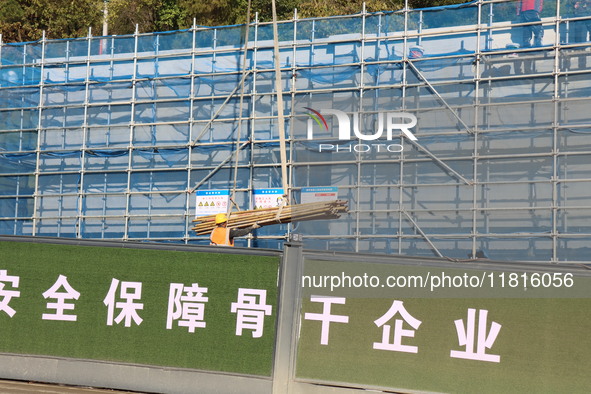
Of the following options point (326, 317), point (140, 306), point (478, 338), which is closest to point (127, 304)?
point (140, 306)

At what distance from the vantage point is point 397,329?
7543 mm

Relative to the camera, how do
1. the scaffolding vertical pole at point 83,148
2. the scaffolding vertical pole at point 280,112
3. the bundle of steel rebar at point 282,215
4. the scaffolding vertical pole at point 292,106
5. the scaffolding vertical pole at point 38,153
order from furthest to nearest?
the scaffolding vertical pole at point 38,153 < the scaffolding vertical pole at point 83,148 < the scaffolding vertical pole at point 292,106 < the scaffolding vertical pole at point 280,112 < the bundle of steel rebar at point 282,215

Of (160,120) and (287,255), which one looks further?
(160,120)

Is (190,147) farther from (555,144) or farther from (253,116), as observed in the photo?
(555,144)

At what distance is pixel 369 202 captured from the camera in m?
22.7

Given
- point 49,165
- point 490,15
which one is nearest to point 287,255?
point 490,15

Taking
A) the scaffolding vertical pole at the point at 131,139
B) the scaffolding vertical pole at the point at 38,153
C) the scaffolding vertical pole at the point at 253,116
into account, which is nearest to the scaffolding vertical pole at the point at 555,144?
the scaffolding vertical pole at the point at 253,116

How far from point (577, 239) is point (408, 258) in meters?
14.0

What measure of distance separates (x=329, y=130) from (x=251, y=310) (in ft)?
52.1

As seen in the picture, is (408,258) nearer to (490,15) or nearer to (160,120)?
(490,15)

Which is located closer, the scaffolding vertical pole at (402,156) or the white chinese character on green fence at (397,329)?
the white chinese character on green fence at (397,329)

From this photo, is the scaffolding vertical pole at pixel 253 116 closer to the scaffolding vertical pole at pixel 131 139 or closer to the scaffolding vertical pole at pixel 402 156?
the scaffolding vertical pole at pixel 131 139

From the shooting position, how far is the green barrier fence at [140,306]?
7922 mm

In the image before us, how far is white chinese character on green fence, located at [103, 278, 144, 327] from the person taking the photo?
8.23 meters
